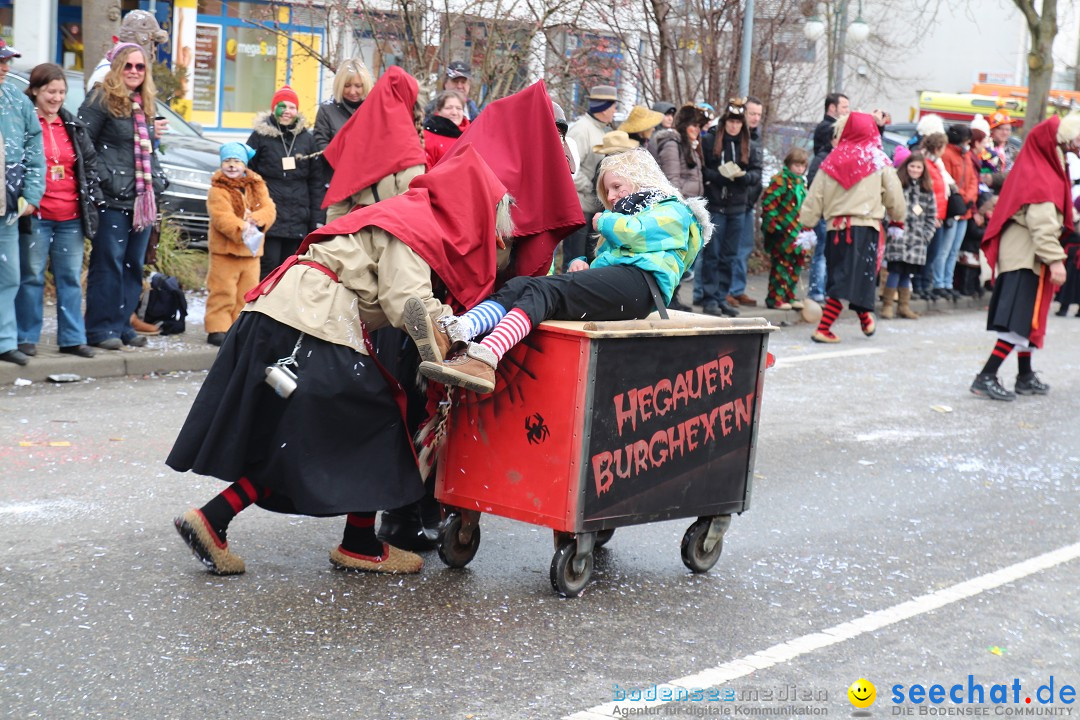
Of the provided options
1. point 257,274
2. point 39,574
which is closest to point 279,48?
point 257,274

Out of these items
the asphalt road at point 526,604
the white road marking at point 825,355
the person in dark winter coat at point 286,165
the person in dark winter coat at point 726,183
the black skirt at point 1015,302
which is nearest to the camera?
the asphalt road at point 526,604

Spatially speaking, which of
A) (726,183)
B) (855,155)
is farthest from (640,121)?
(855,155)

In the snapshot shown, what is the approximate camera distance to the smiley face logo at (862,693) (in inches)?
174

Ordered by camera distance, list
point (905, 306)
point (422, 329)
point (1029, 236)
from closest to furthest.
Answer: point (422, 329), point (1029, 236), point (905, 306)

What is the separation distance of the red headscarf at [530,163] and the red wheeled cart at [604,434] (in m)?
0.59

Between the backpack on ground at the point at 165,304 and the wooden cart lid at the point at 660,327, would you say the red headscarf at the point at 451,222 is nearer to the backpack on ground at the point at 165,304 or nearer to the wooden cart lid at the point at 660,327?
the wooden cart lid at the point at 660,327

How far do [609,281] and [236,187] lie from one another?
553cm

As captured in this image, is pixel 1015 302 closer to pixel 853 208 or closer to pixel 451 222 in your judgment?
pixel 853 208

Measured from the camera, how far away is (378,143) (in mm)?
6785

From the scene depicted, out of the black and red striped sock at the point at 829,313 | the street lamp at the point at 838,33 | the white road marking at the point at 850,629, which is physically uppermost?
the street lamp at the point at 838,33

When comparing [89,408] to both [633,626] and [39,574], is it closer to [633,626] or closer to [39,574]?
[39,574]

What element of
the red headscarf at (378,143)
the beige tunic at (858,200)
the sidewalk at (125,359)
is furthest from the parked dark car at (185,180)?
the red headscarf at (378,143)

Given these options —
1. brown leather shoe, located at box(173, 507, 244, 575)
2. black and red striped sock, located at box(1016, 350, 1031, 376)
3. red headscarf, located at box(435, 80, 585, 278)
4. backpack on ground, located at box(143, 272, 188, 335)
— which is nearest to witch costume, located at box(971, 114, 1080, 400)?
black and red striped sock, located at box(1016, 350, 1031, 376)

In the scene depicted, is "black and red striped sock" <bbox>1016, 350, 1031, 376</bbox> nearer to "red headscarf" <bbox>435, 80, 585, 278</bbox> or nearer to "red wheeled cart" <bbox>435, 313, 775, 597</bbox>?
"red wheeled cart" <bbox>435, 313, 775, 597</bbox>
